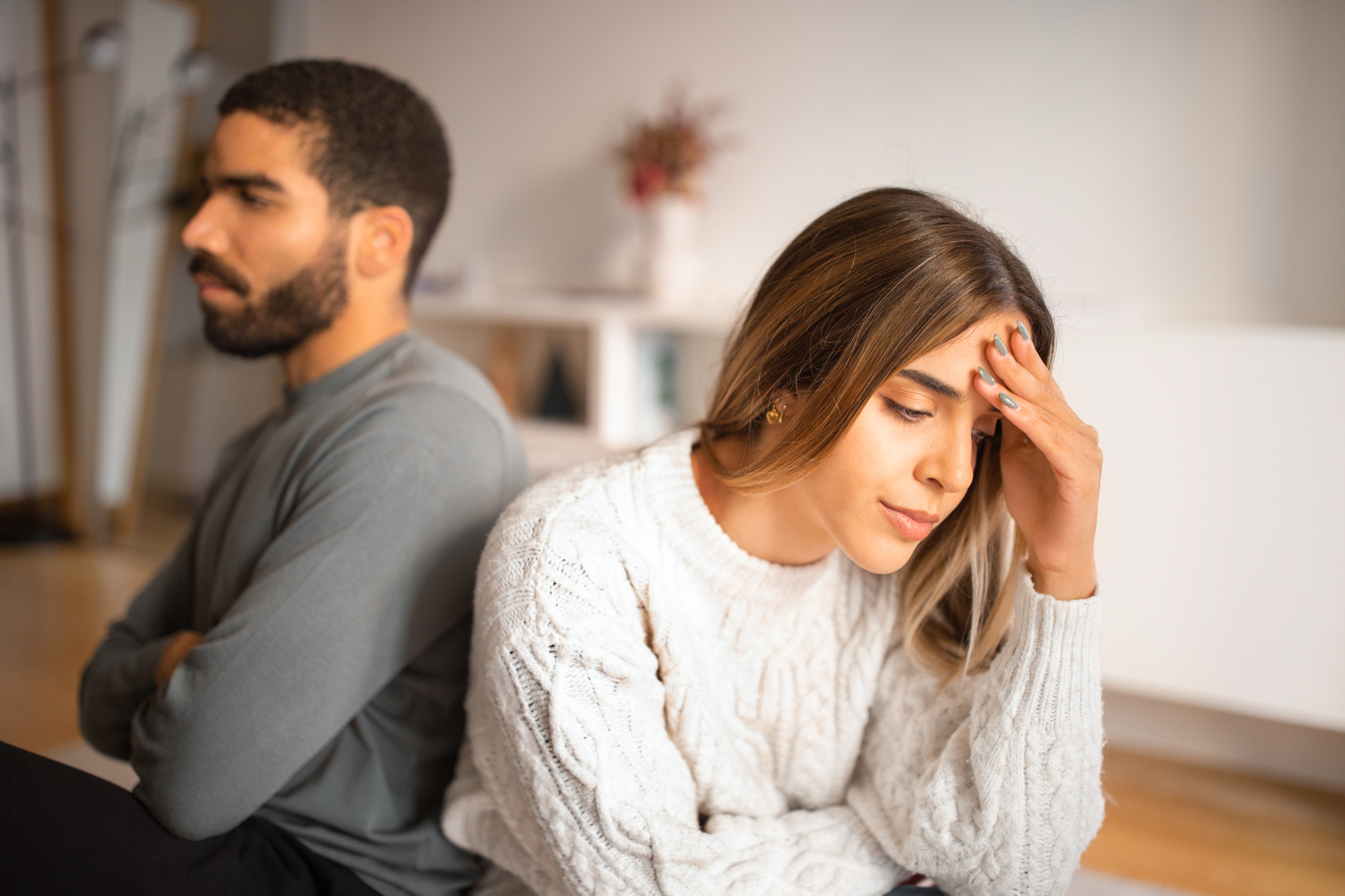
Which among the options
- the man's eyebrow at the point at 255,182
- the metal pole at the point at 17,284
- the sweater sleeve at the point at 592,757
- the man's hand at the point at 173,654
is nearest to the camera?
the sweater sleeve at the point at 592,757

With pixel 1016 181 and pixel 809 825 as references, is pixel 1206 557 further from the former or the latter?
pixel 809 825

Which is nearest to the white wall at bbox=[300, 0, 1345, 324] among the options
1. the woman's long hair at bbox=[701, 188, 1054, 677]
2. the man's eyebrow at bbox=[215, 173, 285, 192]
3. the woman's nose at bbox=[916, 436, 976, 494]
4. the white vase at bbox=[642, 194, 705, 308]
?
the white vase at bbox=[642, 194, 705, 308]

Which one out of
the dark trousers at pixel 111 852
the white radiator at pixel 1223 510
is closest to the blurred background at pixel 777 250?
the white radiator at pixel 1223 510

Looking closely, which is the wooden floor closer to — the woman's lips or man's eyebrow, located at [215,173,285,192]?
the woman's lips

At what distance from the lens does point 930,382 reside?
90 centimetres

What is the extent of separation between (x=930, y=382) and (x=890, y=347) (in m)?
0.05

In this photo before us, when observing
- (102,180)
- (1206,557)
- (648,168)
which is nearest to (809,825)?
(1206,557)

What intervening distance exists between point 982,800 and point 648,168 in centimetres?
236

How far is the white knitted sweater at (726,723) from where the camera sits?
0.88 meters

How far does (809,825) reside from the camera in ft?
3.34

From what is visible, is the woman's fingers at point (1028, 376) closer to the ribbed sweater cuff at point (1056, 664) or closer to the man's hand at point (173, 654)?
the ribbed sweater cuff at point (1056, 664)

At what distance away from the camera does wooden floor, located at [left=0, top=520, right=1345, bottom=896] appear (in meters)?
1.88

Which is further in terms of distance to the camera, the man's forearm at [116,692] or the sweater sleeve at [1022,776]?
the man's forearm at [116,692]

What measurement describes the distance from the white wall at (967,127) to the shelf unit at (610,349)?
0.21m
